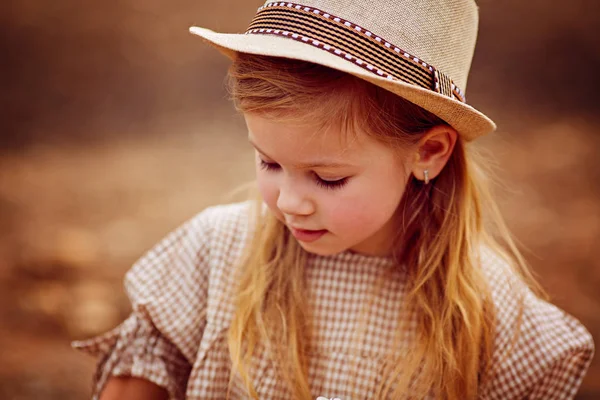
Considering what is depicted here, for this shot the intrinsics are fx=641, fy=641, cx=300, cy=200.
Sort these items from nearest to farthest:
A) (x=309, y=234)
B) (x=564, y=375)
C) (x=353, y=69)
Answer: (x=353, y=69)
(x=309, y=234)
(x=564, y=375)

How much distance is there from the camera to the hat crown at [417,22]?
39.7 inches

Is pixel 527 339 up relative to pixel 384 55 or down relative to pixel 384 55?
down

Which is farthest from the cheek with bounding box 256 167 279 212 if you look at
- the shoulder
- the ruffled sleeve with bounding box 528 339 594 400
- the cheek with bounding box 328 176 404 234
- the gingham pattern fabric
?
the ruffled sleeve with bounding box 528 339 594 400

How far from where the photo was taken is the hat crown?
1.01 metres

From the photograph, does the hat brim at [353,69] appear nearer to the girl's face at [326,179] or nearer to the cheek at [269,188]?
the girl's face at [326,179]

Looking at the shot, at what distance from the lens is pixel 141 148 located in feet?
11.0

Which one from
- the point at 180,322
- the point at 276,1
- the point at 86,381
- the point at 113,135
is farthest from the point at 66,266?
the point at 276,1

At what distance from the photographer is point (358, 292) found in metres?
1.29

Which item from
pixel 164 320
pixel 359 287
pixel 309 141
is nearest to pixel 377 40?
pixel 309 141

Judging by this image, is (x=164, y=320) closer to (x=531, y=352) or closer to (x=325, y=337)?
(x=325, y=337)

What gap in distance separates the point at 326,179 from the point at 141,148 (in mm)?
2452

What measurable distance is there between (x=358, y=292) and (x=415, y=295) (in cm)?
11

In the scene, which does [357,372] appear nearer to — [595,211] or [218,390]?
[218,390]

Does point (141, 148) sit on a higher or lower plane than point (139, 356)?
higher
